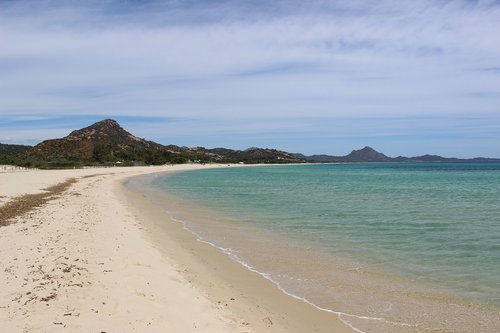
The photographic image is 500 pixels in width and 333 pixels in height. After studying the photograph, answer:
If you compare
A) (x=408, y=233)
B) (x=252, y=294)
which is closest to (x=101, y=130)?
(x=408, y=233)

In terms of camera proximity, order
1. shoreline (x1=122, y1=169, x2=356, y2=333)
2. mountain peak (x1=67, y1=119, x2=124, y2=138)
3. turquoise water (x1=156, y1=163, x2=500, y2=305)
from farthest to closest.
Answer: mountain peak (x1=67, y1=119, x2=124, y2=138), turquoise water (x1=156, y1=163, x2=500, y2=305), shoreline (x1=122, y1=169, x2=356, y2=333)

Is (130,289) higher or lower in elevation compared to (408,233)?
higher

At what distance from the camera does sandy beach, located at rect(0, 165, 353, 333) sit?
20.0 ft

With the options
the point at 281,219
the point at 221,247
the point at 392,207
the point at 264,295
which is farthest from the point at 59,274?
the point at 392,207

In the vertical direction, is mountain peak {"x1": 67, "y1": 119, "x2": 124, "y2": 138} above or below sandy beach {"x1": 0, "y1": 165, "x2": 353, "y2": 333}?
above

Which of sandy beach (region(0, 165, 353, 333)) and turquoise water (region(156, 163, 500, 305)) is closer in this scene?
sandy beach (region(0, 165, 353, 333))

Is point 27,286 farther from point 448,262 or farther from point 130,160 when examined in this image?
point 130,160

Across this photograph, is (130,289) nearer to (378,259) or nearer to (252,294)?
(252,294)

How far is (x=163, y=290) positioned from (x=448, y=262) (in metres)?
7.26

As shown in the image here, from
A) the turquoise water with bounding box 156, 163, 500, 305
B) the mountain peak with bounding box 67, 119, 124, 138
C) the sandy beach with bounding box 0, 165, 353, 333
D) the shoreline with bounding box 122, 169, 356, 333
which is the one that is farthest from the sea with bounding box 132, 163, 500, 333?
the mountain peak with bounding box 67, 119, 124, 138

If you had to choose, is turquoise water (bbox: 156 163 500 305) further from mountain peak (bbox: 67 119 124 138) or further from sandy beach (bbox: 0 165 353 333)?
mountain peak (bbox: 67 119 124 138)

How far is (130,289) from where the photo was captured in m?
7.52

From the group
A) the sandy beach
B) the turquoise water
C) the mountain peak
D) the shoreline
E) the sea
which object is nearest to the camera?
the sandy beach

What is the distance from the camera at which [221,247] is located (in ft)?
42.7
